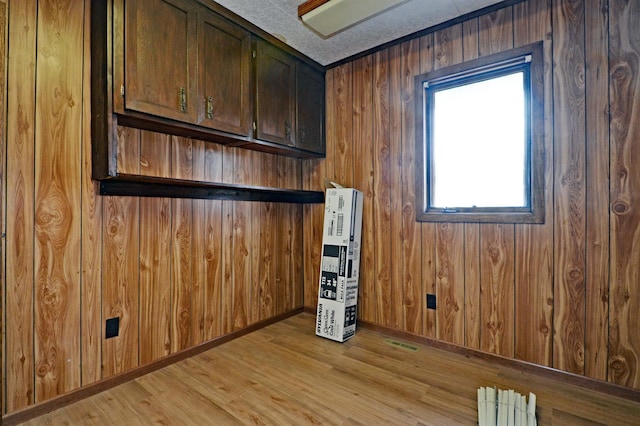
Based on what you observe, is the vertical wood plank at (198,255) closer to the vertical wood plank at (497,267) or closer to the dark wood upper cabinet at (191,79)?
the dark wood upper cabinet at (191,79)

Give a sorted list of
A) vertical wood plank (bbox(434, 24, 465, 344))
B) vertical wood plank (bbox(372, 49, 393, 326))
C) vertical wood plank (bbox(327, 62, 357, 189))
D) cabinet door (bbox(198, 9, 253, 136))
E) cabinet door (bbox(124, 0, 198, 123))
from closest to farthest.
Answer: cabinet door (bbox(124, 0, 198, 123)), cabinet door (bbox(198, 9, 253, 136)), vertical wood plank (bbox(434, 24, 465, 344)), vertical wood plank (bbox(372, 49, 393, 326)), vertical wood plank (bbox(327, 62, 357, 189))

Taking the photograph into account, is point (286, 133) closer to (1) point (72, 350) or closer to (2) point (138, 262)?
(2) point (138, 262)

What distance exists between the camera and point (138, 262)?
2010mm

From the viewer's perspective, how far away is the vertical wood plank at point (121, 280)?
187cm

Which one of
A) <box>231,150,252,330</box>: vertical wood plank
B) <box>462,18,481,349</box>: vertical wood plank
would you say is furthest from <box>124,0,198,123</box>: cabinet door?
<box>462,18,481,349</box>: vertical wood plank

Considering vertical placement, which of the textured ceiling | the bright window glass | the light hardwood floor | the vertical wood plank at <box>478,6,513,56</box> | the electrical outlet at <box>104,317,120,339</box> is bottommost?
the light hardwood floor

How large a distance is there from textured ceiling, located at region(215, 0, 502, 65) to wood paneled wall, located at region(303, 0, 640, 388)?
0.12 metres

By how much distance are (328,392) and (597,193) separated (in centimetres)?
195

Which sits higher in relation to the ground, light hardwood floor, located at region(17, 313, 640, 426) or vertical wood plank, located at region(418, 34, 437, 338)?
vertical wood plank, located at region(418, 34, 437, 338)

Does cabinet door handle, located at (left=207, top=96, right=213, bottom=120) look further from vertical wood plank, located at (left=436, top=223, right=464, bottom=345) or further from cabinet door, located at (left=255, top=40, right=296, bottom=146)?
vertical wood plank, located at (left=436, top=223, right=464, bottom=345)

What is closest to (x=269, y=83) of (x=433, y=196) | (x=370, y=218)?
(x=370, y=218)

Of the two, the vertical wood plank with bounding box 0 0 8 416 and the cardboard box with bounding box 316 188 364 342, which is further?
the cardboard box with bounding box 316 188 364 342

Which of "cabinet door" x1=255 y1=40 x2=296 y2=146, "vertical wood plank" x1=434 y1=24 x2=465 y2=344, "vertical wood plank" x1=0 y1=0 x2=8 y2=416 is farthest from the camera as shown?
"cabinet door" x1=255 y1=40 x2=296 y2=146

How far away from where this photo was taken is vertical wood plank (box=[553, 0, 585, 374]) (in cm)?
187
